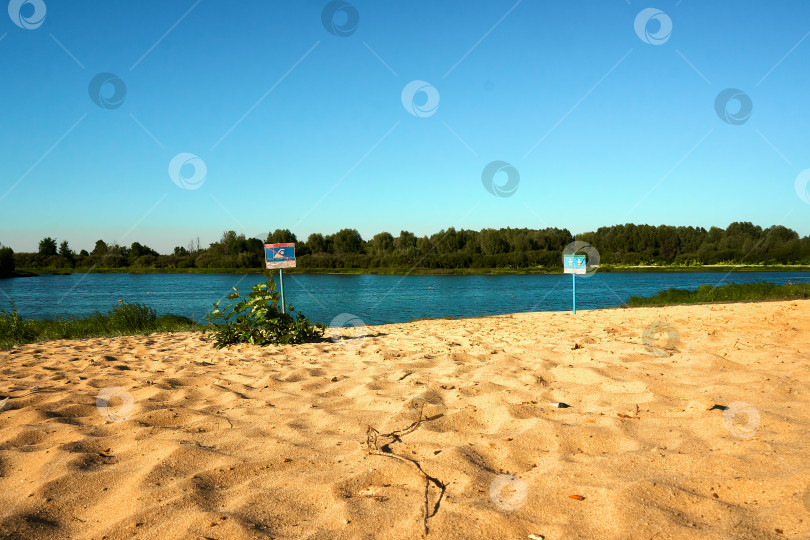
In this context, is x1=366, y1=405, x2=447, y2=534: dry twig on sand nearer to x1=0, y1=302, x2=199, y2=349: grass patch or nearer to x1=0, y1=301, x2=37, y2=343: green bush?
x1=0, y1=302, x2=199, y2=349: grass patch

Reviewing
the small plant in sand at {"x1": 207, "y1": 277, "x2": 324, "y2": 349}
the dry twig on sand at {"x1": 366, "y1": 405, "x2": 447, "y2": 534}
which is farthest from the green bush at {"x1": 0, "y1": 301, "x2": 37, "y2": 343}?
the dry twig on sand at {"x1": 366, "y1": 405, "x2": 447, "y2": 534}

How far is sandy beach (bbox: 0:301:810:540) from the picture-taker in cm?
230

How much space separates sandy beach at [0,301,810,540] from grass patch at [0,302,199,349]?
5.98 meters

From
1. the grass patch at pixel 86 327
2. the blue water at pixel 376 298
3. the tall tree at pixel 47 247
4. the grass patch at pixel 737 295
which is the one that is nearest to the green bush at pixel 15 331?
the grass patch at pixel 86 327

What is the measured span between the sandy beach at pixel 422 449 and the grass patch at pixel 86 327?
5980 mm

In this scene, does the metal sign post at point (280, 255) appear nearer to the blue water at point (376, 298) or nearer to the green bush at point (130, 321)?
the green bush at point (130, 321)

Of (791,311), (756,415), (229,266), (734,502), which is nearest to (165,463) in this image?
(734,502)

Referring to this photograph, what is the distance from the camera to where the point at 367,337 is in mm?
9578

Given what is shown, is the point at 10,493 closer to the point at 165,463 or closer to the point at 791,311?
the point at 165,463

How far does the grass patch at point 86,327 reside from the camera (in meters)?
11.0

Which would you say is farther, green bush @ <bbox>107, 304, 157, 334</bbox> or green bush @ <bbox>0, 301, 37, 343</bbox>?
green bush @ <bbox>107, 304, 157, 334</bbox>

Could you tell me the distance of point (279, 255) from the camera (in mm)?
11141

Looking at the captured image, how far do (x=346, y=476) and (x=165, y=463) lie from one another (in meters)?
1.16

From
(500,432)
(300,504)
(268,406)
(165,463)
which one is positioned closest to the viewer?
(300,504)
